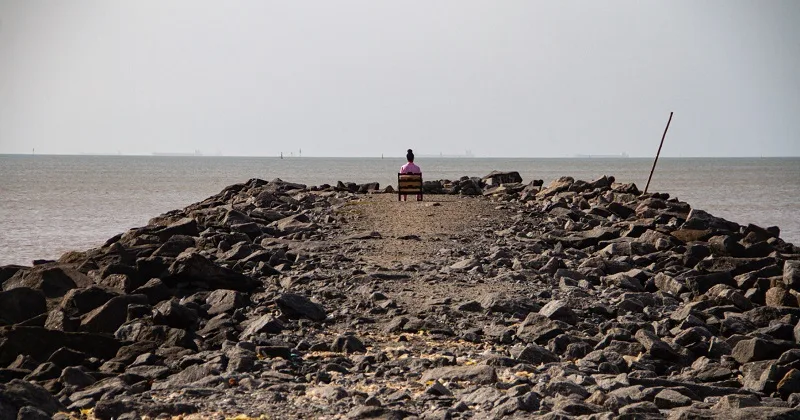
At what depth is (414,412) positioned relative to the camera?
9156 millimetres

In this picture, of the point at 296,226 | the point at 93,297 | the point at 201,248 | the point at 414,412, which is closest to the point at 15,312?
the point at 93,297

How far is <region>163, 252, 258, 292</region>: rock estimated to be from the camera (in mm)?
15078

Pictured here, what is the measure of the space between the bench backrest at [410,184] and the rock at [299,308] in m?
13.5

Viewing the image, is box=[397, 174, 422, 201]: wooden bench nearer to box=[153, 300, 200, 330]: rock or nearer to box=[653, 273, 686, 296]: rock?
box=[653, 273, 686, 296]: rock

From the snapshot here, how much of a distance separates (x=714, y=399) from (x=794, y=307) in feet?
18.7

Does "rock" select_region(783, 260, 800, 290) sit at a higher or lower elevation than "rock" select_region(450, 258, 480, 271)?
lower

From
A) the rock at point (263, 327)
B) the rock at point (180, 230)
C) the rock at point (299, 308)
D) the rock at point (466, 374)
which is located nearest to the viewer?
the rock at point (466, 374)

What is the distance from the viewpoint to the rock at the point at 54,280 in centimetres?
1520

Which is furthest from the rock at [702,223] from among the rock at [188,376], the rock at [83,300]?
the rock at [188,376]

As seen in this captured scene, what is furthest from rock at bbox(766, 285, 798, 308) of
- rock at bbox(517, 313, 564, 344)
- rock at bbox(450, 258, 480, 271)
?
rock at bbox(517, 313, 564, 344)

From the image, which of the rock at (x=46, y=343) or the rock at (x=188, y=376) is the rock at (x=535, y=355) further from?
the rock at (x=46, y=343)

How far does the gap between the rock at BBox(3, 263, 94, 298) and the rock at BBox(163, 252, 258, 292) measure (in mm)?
1399

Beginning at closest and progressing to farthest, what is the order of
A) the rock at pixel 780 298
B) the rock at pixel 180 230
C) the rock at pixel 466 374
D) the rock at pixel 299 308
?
the rock at pixel 466 374, the rock at pixel 299 308, the rock at pixel 780 298, the rock at pixel 180 230

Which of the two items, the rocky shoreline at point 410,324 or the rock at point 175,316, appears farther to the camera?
the rock at point 175,316
